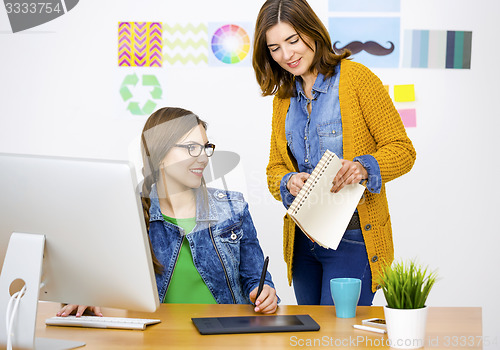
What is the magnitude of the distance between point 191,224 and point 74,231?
673 mm

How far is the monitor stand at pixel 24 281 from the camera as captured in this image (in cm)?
108

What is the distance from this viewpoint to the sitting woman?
1.68 m

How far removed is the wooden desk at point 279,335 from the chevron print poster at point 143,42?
1.76 m

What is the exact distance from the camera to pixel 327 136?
1.77 m

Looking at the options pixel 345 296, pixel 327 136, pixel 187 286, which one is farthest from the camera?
pixel 327 136

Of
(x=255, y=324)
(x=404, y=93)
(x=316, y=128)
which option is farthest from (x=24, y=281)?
(x=404, y=93)

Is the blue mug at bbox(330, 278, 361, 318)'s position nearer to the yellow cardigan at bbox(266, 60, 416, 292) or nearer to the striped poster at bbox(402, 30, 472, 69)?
the yellow cardigan at bbox(266, 60, 416, 292)

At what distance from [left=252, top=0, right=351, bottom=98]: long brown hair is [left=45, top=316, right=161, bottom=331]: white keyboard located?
35.5 inches

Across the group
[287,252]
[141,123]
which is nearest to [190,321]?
[287,252]

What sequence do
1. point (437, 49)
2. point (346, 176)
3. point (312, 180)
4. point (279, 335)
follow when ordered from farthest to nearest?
1. point (437, 49)
2. point (346, 176)
3. point (312, 180)
4. point (279, 335)

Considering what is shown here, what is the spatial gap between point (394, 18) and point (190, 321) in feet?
6.72

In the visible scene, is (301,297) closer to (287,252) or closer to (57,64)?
(287,252)

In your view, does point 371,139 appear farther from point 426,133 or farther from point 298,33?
point 426,133

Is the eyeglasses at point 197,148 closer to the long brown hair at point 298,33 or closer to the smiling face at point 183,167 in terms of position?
the smiling face at point 183,167
